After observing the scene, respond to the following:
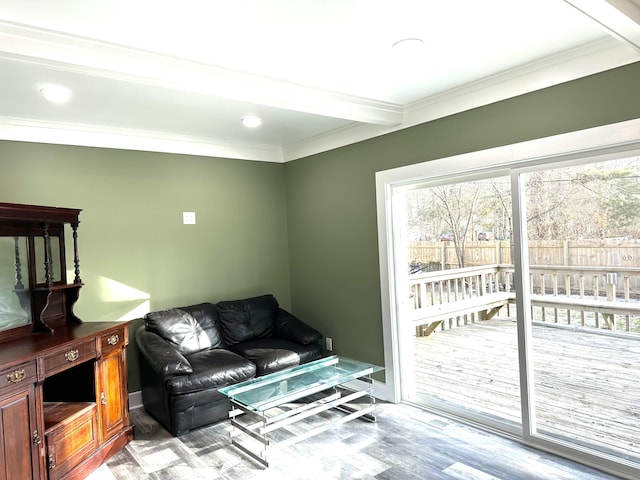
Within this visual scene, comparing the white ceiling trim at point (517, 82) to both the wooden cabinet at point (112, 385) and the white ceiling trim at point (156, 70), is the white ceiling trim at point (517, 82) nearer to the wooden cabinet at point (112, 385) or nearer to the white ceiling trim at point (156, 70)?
the white ceiling trim at point (156, 70)

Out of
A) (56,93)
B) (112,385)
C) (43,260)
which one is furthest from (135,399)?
(56,93)

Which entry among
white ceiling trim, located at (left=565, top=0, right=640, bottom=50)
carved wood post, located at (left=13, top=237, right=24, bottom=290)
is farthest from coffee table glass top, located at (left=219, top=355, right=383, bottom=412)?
white ceiling trim, located at (left=565, top=0, right=640, bottom=50)

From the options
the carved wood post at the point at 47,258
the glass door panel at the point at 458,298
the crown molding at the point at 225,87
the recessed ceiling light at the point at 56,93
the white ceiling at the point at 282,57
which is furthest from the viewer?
the glass door panel at the point at 458,298

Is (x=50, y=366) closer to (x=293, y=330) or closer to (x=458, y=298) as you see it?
(x=293, y=330)

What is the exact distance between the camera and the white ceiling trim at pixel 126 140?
3.58m

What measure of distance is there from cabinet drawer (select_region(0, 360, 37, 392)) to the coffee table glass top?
45.5 inches

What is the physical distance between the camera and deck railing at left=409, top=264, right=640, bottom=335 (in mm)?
2719

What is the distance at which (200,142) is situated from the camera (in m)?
4.48

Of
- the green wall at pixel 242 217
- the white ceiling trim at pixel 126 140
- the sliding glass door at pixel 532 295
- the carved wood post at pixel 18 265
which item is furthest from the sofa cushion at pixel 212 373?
the white ceiling trim at pixel 126 140

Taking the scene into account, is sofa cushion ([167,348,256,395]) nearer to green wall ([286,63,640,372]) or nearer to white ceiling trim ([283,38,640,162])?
green wall ([286,63,640,372])

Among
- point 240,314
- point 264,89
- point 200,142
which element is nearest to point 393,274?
point 240,314

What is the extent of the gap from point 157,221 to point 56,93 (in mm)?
1560

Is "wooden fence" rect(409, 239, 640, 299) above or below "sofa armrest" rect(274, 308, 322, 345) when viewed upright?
above

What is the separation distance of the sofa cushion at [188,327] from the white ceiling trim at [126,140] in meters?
1.54
